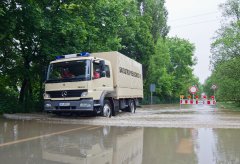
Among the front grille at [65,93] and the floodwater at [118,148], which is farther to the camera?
the front grille at [65,93]

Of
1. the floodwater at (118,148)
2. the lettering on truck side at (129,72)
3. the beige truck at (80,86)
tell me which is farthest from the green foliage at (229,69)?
the floodwater at (118,148)

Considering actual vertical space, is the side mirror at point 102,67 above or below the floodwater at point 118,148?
above

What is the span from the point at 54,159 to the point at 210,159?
9.83 ft

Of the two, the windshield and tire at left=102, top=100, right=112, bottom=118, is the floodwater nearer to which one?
the windshield

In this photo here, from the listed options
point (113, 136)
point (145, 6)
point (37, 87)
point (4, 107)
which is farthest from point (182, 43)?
point (113, 136)

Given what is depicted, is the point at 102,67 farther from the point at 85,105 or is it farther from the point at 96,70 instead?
the point at 85,105

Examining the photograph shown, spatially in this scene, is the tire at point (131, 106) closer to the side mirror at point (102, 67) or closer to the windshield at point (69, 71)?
the side mirror at point (102, 67)

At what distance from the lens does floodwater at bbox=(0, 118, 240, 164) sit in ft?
20.1

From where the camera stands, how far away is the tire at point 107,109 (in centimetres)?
1514

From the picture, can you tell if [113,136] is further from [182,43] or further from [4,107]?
[182,43]

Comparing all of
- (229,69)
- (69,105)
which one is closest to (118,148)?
(69,105)

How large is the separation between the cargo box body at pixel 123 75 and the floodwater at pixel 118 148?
666cm

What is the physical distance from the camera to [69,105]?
14062mm

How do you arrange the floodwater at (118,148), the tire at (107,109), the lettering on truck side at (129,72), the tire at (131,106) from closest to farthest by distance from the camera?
1. the floodwater at (118,148)
2. the tire at (107,109)
3. the lettering on truck side at (129,72)
4. the tire at (131,106)
